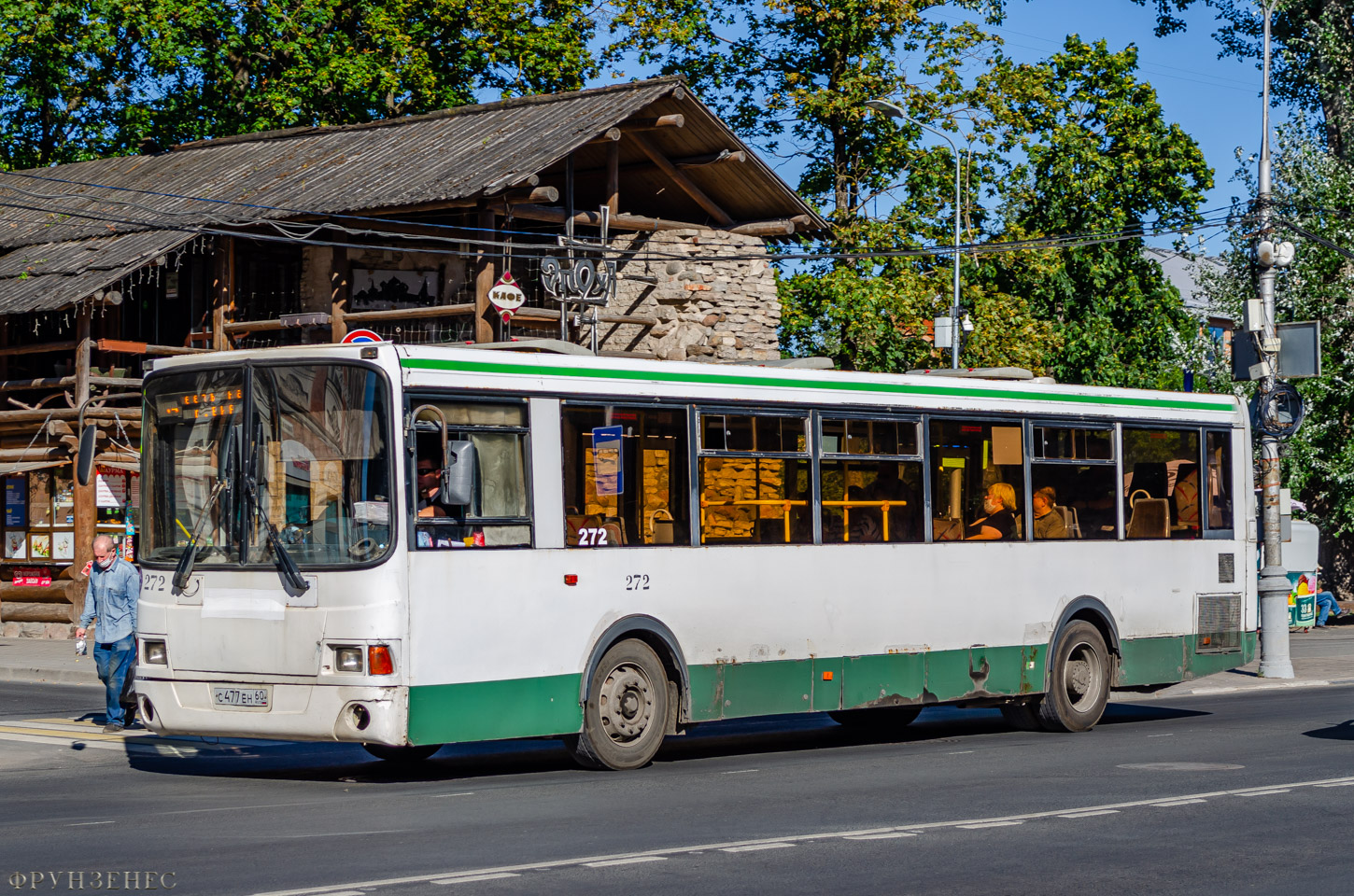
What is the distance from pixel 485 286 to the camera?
2695cm

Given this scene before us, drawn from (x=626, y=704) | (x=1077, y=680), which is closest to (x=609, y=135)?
(x=1077, y=680)

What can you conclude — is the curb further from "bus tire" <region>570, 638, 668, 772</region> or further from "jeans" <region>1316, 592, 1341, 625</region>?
"jeans" <region>1316, 592, 1341, 625</region>

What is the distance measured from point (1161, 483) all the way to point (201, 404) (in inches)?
364

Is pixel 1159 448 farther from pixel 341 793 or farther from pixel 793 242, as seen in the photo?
pixel 793 242

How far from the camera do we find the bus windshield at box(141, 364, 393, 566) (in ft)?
38.6

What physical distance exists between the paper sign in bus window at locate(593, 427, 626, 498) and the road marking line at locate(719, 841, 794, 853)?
4053 mm

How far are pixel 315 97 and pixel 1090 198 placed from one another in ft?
60.3

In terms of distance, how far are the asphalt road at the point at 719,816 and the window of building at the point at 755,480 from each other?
1.75m

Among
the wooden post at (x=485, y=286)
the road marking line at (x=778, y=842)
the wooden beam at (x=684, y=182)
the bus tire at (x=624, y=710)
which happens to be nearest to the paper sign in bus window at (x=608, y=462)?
the bus tire at (x=624, y=710)

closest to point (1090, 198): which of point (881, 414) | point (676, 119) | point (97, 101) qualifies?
point (676, 119)

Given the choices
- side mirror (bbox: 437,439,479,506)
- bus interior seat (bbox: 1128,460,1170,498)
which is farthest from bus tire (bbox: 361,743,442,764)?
bus interior seat (bbox: 1128,460,1170,498)

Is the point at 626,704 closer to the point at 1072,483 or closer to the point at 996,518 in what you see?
the point at 996,518

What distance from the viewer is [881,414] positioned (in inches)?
593

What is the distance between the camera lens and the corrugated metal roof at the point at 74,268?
27.9 meters
